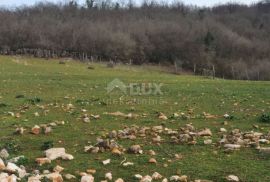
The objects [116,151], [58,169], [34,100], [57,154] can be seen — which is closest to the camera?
[58,169]

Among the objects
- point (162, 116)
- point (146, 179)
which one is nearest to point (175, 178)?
point (146, 179)

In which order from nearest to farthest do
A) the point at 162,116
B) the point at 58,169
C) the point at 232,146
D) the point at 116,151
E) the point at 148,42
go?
1. the point at 58,169
2. the point at 116,151
3. the point at 232,146
4. the point at 162,116
5. the point at 148,42

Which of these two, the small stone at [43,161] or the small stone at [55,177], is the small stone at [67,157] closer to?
the small stone at [43,161]

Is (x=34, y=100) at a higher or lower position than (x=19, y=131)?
lower

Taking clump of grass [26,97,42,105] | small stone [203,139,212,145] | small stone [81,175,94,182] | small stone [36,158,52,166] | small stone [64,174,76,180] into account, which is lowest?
clump of grass [26,97,42,105]

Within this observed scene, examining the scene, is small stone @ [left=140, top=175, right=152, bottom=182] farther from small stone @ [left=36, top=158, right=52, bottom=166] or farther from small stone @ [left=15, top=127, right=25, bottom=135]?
small stone @ [left=15, top=127, right=25, bottom=135]

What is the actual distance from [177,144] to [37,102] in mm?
11182

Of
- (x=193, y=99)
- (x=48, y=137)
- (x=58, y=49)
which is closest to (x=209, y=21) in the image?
(x=58, y=49)

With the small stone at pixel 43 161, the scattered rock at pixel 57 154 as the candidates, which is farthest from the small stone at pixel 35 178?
the scattered rock at pixel 57 154

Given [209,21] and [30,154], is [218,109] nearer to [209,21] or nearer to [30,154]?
[30,154]

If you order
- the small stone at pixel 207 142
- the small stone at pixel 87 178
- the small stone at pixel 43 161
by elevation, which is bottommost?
the small stone at pixel 87 178

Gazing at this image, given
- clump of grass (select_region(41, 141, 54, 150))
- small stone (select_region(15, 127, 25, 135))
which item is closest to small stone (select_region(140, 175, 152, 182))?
clump of grass (select_region(41, 141, 54, 150))

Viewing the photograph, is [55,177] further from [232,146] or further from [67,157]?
[232,146]

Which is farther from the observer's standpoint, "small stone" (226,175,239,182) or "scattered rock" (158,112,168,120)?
"scattered rock" (158,112,168,120)
